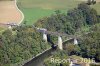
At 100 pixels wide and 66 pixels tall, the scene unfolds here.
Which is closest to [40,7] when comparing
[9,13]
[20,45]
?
[9,13]

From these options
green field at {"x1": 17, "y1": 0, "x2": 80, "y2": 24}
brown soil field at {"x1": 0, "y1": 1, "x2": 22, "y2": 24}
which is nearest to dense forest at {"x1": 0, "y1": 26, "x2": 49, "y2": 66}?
brown soil field at {"x1": 0, "y1": 1, "x2": 22, "y2": 24}

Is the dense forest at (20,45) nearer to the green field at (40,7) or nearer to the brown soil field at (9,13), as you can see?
the brown soil field at (9,13)

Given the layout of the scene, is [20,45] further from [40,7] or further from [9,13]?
[40,7]

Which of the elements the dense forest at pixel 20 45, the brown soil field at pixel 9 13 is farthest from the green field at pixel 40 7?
the dense forest at pixel 20 45

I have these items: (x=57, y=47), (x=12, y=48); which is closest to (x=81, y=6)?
(x=57, y=47)

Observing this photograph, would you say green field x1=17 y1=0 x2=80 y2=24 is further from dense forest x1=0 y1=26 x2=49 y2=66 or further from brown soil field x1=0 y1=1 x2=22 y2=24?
dense forest x1=0 y1=26 x2=49 y2=66

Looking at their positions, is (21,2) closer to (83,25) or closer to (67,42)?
(83,25)
